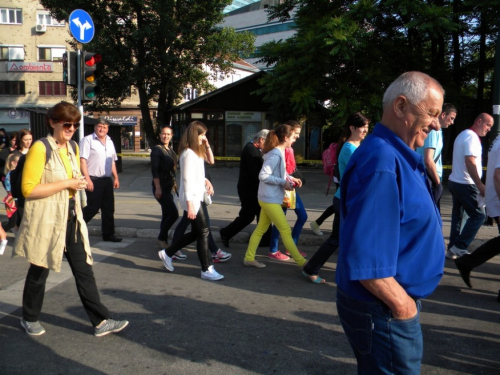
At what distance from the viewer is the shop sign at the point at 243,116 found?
25.0 metres

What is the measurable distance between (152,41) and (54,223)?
66.4 ft

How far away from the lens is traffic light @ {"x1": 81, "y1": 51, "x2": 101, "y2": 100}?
8055 mm

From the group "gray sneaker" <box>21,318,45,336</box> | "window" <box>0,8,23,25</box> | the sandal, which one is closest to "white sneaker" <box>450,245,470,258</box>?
the sandal

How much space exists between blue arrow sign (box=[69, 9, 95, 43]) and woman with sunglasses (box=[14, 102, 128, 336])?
17.2 ft

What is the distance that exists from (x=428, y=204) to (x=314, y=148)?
23.5m

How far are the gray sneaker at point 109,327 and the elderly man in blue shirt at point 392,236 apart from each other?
237cm

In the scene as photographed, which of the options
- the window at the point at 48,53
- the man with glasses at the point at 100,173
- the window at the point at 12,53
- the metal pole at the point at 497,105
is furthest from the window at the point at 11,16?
the metal pole at the point at 497,105

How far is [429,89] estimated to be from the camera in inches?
71.7

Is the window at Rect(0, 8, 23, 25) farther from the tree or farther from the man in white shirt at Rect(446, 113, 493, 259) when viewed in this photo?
the man in white shirt at Rect(446, 113, 493, 259)

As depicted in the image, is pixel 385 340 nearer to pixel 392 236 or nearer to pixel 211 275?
pixel 392 236

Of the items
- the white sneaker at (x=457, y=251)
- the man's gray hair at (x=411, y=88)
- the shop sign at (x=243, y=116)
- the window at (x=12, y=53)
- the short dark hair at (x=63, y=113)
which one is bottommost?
the white sneaker at (x=457, y=251)

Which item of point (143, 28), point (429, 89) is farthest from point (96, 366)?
point (143, 28)

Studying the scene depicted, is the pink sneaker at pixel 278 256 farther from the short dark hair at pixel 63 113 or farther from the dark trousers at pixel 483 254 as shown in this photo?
the short dark hair at pixel 63 113

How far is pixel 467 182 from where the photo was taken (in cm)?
585
